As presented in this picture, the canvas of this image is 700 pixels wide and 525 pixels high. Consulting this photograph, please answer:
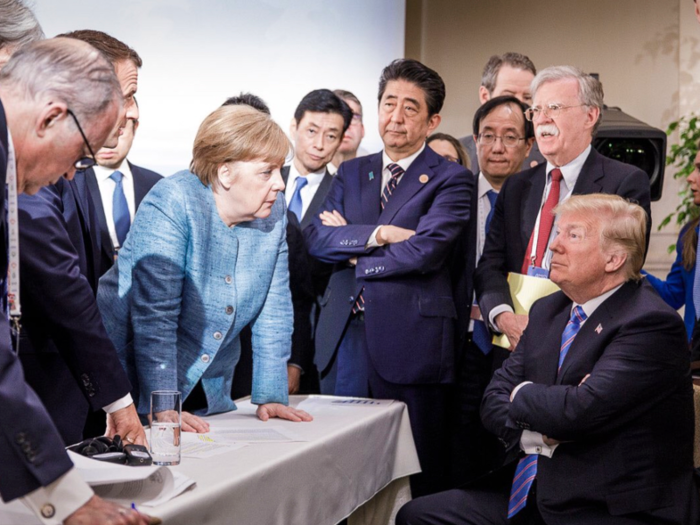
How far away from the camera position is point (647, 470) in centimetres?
215

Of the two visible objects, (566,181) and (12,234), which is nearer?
(12,234)

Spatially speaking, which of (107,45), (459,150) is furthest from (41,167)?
(459,150)

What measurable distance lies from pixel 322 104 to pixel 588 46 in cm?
287

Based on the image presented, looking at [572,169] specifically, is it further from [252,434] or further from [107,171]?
[107,171]

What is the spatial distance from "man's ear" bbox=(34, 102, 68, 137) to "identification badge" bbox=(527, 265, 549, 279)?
1.87 metres

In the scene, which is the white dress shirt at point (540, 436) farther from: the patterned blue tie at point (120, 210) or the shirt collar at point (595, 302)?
the patterned blue tie at point (120, 210)

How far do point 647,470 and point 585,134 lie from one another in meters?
1.30

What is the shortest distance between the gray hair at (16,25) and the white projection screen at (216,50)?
1058 mm

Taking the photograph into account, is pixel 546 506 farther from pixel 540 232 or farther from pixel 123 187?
pixel 123 187

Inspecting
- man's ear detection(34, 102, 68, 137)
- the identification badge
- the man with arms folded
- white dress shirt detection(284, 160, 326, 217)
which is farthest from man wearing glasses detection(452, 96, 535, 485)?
man's ear detection(34, 102, 68, 137)

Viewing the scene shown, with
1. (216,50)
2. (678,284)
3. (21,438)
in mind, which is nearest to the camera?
(21,438)

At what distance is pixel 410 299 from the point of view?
302cm

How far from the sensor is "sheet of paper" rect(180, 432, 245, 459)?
1.88 meters

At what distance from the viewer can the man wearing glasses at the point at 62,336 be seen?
1.73 m
